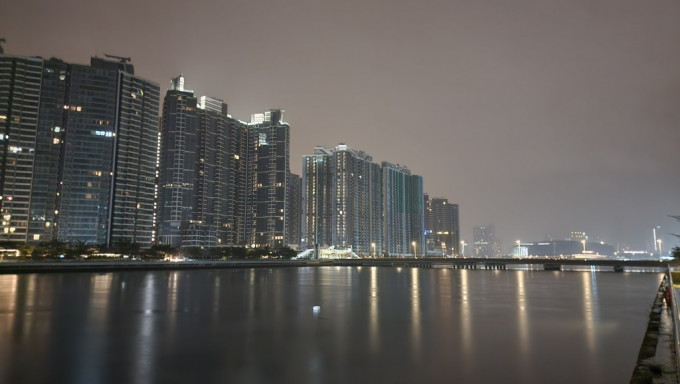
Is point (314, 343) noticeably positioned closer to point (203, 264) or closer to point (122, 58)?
point (203, 264)

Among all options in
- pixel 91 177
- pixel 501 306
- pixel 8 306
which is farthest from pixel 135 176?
pixel 501 306

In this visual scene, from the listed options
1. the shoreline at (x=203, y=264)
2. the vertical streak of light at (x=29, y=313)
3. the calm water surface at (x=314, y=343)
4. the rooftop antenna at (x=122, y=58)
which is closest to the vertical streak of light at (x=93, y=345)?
the calm water surface at (x=314, y=343)

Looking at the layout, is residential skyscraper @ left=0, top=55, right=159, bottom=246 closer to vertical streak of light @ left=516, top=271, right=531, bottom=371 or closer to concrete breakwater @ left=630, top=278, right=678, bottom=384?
vertical streak of light @ left=516, top=271, right=531, bottom=371

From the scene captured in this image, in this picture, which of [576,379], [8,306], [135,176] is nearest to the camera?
[576,379]

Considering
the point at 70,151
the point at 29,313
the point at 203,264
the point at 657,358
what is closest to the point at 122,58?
the point at 70,151

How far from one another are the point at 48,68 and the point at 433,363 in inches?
6280

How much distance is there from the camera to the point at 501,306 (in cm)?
3581

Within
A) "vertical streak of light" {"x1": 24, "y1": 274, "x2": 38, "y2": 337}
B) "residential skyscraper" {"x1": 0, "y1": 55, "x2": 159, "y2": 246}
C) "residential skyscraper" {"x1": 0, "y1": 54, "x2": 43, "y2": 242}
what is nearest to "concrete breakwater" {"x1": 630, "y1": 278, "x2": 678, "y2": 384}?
"vertical streak of light" {"x1": 24, "y1": 274, "x2": 38, "y2": 337}

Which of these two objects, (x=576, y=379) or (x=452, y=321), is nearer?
(x=576, y=379)

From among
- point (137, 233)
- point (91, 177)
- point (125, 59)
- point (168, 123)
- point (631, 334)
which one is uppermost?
point (125, 59)

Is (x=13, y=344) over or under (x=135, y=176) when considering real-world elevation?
under

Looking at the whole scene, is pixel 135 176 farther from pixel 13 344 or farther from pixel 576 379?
pixel 576 379

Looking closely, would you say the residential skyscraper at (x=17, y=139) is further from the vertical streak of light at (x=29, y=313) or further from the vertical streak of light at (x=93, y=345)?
the vertical streak of light at (x=93, y=345)

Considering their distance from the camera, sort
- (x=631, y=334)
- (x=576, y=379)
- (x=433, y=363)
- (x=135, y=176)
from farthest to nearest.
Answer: (x=135, y=176)
(x=631, y=334)
(x=433, y=363)
(x=576, y=379)
